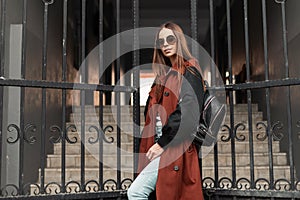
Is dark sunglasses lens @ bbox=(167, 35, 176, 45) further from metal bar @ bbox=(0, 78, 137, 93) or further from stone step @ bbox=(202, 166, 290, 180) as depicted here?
stone step @ bbox=(202, 166, 290, 180)

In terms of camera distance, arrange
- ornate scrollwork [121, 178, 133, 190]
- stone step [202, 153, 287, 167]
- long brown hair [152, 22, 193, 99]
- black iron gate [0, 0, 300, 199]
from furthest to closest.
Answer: stone step [202, 153, 287, 167], ornate scrollwork [121, 178, 133, 190], black iron gate [0, 0, 300, 199], long brown hair [152, 22, 193, 99]

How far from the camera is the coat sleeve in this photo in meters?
2.28

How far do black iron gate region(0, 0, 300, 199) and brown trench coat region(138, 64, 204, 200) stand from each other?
32cm

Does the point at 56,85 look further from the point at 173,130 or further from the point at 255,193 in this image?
the point at 255,193

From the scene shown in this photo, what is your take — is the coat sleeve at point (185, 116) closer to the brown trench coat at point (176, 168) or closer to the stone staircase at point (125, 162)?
the brown trench coat at point (176, 168)

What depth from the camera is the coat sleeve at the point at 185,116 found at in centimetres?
228

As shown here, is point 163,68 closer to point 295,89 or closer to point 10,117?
point 10,117

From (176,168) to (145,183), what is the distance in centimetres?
22

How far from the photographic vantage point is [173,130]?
7.48 feet

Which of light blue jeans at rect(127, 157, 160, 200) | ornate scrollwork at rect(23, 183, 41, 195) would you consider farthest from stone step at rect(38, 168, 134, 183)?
light blue jeans at rect(127, 157, 160, 200)

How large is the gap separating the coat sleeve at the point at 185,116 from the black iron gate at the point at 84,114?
1.31ft

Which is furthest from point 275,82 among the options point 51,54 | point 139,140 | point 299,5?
point 51,54

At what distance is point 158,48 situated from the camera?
2.56 m

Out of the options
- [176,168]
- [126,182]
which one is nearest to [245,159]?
[126,182]
